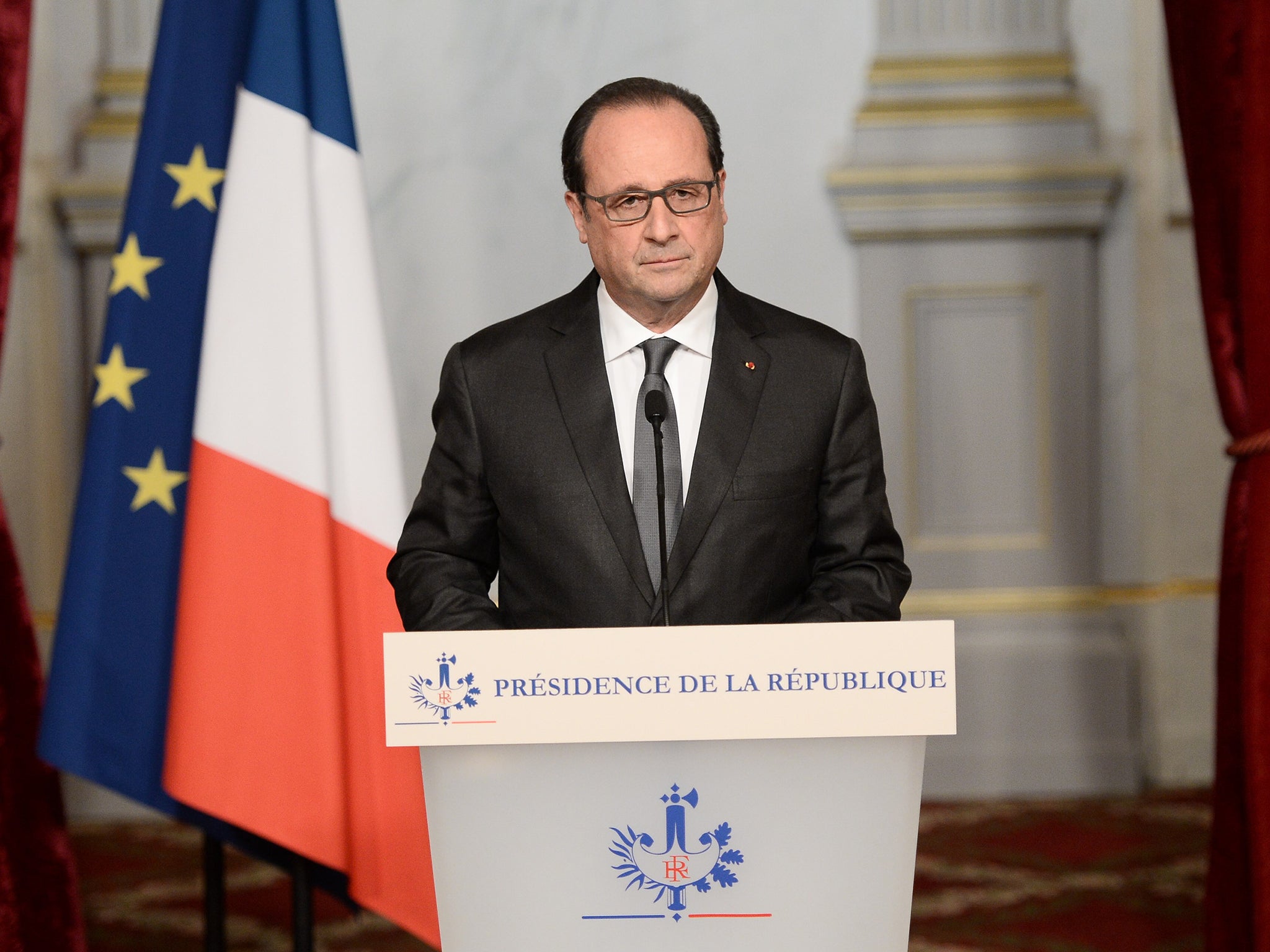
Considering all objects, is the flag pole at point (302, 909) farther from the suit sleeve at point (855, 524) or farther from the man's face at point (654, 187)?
the man's face at point (654, 187)

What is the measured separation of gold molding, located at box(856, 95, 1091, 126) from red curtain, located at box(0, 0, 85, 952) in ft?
8.88

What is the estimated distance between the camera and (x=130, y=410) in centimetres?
253

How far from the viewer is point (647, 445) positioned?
5.78ft

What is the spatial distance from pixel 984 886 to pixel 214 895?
1988mm

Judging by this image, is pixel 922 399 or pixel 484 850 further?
pixel 922 399

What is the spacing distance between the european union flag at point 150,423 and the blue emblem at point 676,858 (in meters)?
1.55

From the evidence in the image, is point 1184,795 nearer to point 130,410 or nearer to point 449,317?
point 449,317

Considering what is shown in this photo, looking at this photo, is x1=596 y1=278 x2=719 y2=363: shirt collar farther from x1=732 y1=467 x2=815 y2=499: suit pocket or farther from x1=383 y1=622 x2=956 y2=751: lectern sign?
x1=383 y1=622 x2=956 y2=751: lectern sign

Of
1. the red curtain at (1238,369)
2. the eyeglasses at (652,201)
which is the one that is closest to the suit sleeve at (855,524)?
the eyeglasses at (652,201)

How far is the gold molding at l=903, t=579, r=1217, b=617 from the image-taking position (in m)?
4.26

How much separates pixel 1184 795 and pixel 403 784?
9.38 ft

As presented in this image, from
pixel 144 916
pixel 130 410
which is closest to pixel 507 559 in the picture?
pixel 130 410

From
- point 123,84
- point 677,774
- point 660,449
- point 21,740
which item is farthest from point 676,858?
point 123,84

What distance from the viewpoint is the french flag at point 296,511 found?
2424 mm
